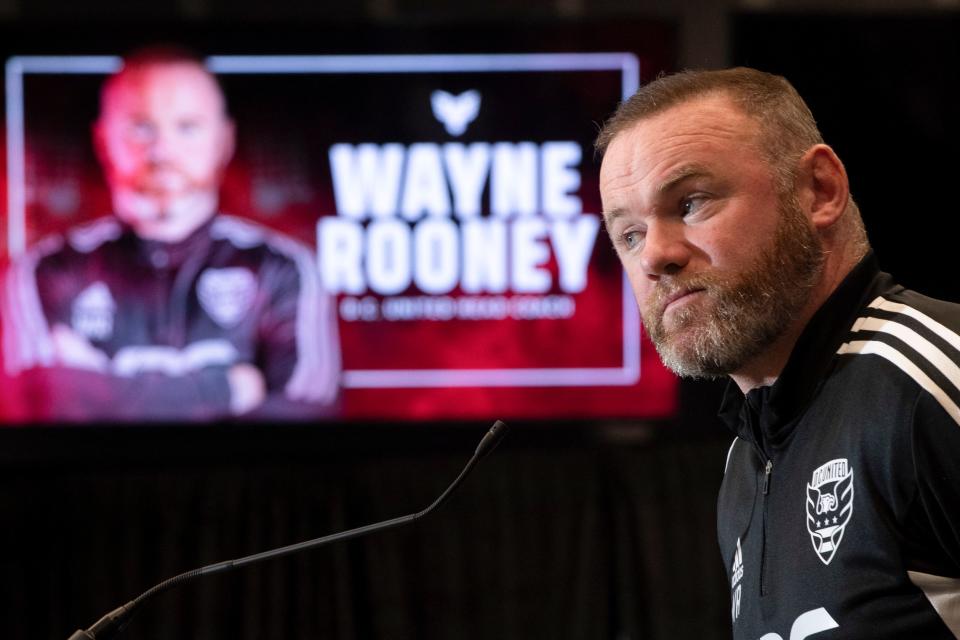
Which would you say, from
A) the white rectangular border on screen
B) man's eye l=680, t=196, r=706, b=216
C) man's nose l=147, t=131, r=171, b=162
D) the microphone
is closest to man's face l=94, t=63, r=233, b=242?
man's nose l=147, t=131, r=171, b=162

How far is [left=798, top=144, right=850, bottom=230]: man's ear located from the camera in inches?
53.6

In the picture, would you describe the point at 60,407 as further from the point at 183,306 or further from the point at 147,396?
the point at 183,306

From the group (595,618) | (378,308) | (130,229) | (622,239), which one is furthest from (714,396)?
(622,239)

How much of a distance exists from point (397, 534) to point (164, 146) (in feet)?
5.30

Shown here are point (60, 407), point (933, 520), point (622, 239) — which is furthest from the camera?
point (60, 407)

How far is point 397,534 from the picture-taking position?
4.00 m

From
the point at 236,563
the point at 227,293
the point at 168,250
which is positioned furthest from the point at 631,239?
the point at 168,250

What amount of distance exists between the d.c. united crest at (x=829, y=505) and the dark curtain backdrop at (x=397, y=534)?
273cm

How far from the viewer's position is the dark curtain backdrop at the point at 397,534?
3.94 m

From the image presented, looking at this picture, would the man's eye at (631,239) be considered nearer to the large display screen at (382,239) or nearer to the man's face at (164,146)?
the large display screen at (382,239)

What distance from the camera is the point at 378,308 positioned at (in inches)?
155

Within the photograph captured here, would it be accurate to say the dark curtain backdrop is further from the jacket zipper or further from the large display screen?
the jacket zipper

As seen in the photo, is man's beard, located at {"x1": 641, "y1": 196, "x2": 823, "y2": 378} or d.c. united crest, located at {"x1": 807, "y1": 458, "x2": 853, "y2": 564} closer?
d.c. united crest, located at {"x1": 807, "y1": 458, "x2": 853, "y2": 564}

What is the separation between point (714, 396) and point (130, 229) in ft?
7.14
